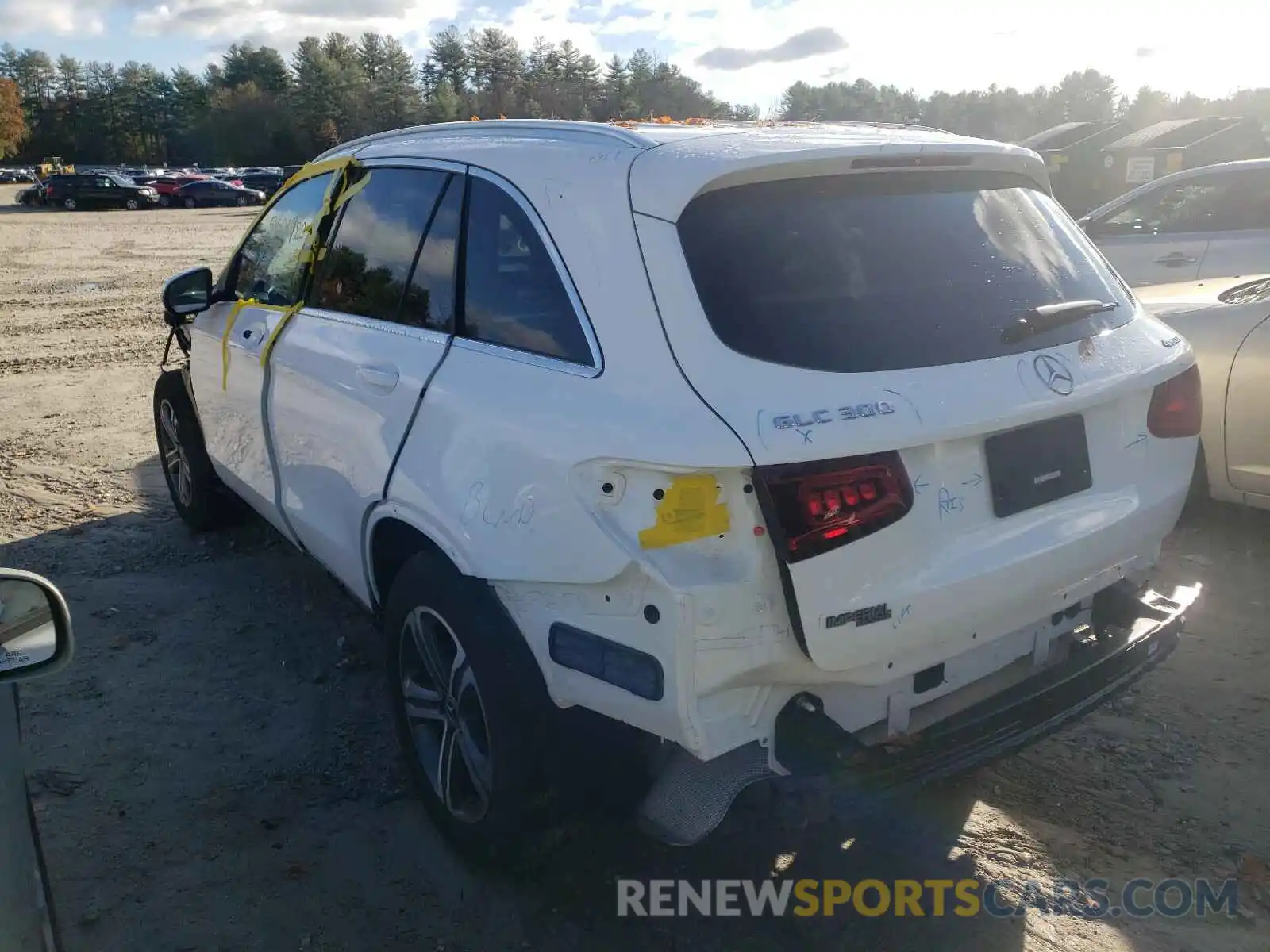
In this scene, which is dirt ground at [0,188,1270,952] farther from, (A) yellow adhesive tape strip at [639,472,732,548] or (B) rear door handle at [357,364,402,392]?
(B) rear door handle at [357,364,402,392]

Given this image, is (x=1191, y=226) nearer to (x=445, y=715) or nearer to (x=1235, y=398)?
(x=1235, y=398)

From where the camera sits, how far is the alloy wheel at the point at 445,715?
2.87 metres

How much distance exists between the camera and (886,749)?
96.5 inches

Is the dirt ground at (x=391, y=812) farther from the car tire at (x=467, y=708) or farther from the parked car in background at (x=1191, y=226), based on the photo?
the parked car in background at (x=1191, y=226)

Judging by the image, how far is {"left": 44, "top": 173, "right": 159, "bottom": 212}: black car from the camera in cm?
4091

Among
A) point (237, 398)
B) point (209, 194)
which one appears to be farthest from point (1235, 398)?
A: point (209, 194)

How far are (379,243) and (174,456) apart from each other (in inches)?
110

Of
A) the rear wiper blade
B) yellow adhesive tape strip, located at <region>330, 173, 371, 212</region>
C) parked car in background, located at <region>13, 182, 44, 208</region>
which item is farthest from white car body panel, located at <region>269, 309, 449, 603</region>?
parked car in background, located at <region>13, 182, 44, 208</region>

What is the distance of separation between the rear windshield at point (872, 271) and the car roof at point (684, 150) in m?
0.05

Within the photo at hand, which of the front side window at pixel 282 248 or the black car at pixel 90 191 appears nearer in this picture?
the front side window at pixel 282 248

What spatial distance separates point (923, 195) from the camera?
2.82m

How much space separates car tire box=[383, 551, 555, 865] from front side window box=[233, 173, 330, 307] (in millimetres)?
1612

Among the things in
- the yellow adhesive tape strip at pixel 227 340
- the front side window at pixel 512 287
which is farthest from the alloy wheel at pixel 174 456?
the front side window at pixel 512 287

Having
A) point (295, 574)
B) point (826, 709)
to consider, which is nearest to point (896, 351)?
point (826, 709)
